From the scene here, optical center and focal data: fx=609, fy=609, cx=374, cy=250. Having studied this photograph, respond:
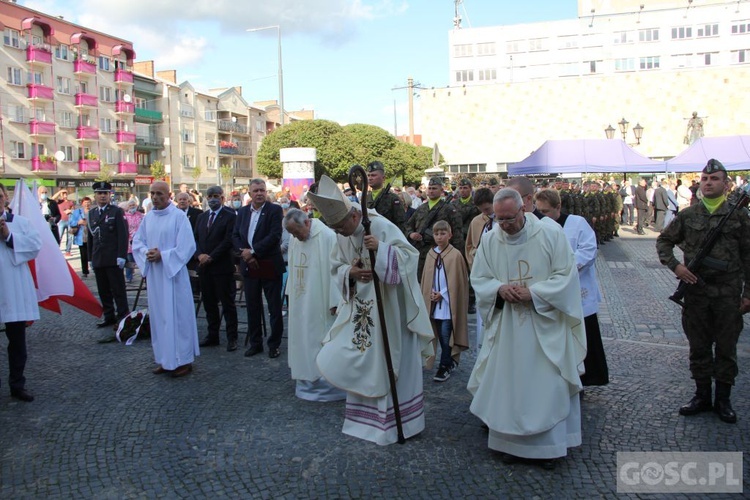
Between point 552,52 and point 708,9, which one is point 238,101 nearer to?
point 552,52

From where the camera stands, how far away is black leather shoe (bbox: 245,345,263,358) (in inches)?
285

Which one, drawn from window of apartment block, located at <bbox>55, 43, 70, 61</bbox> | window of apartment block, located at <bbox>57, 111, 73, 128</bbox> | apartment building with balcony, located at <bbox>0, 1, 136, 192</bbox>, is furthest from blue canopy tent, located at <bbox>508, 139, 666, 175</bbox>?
window of apartment block, located at <bbox>55, 43, 70, 61</bbox>

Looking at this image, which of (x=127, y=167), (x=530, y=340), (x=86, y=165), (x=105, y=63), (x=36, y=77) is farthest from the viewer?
(x=127, y=167)

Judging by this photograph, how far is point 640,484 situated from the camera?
3957 mm

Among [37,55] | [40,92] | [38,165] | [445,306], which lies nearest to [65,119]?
[40,92]

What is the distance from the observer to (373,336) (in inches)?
185

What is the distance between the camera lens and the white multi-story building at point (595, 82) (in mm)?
60594

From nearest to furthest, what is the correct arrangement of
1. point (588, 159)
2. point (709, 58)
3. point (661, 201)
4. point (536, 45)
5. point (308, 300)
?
point (308, 300) < point (588, 159) < point (661, 201) < point (709, 58) < point (536, 45)

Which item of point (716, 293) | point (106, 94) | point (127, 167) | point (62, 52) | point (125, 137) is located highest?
point (62, 52)

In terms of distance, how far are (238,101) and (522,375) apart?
72931mm

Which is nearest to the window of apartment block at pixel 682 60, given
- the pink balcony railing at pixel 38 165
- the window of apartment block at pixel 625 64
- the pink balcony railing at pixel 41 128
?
the window of apartment block at pixel 625 64

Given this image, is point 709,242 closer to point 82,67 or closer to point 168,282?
point 168,282

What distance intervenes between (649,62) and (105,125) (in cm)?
6365

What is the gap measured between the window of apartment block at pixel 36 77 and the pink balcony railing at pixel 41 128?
3.09 m
